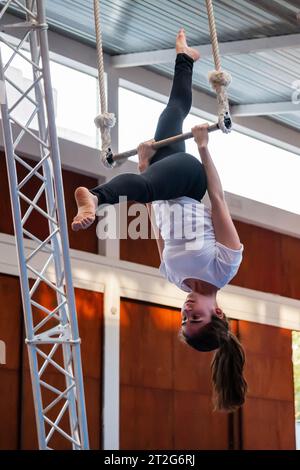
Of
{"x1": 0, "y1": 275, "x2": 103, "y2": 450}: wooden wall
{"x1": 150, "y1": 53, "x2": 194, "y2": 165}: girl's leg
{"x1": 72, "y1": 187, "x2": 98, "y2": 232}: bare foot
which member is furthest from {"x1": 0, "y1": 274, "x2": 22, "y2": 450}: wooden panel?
{"x1": 72, "y1": 187, "x2": 98, "y2": 232}: bare foot

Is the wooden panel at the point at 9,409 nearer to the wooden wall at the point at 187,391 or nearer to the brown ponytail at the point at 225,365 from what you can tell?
the wooden wall at the point at 187,391

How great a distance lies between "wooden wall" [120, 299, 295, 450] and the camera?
31.7 ft

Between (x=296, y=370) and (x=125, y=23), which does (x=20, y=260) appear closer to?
(x=125, y=23)

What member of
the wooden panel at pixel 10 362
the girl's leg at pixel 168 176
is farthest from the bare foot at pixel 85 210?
the wooden panel at pixel 10 362

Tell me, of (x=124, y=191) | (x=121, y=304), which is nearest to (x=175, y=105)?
(x=124, y=191)

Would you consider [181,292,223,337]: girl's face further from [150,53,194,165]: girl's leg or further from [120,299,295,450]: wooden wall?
[120,299,295,450]: wooden wall

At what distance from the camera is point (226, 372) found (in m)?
5.37

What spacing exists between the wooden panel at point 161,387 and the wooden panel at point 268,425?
12.5 inches

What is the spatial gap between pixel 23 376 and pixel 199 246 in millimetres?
4031

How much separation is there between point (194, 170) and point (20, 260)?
1860 mm

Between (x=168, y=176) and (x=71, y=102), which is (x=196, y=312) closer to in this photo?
(x=168, y=176)

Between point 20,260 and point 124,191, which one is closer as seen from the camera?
point 124,191

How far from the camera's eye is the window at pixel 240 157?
10125 mm
